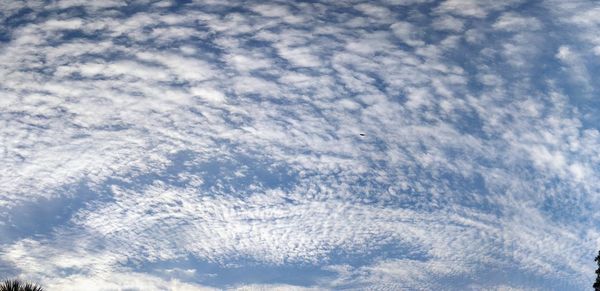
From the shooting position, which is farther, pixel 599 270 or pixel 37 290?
pixel 599 270

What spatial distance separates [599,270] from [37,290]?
174 ft

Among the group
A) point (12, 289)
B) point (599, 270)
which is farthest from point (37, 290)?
point (599, 270)

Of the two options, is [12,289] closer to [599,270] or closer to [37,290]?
[37,290]

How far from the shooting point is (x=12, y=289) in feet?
138

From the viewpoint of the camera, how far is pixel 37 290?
44.6 m

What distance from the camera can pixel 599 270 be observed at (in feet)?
177

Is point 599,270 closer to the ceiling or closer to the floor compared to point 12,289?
closer to the floor

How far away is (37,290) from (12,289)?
2.72m

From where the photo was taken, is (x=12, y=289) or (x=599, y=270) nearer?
(x=12, y=289)

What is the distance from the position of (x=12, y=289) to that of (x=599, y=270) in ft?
178

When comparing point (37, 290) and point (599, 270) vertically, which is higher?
point (37, 290)
